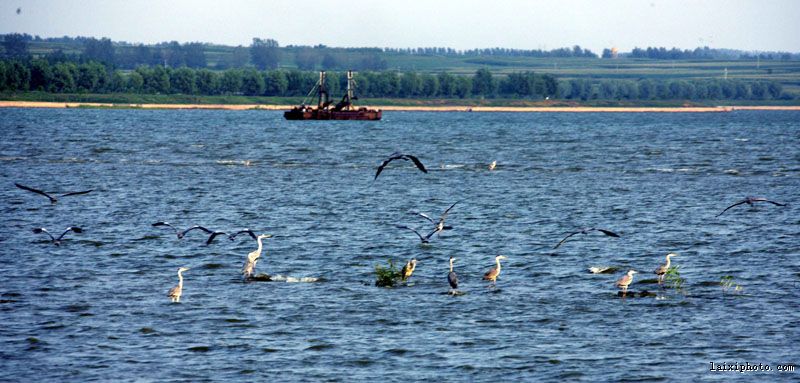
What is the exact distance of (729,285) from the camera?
3350 centimetres

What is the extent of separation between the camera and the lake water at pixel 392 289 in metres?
24.9

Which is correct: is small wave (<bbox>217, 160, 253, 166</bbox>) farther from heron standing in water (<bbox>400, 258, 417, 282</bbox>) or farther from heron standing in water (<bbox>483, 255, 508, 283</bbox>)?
heron standing in water (<bbox>483, 255, 508, 283</bbox>)

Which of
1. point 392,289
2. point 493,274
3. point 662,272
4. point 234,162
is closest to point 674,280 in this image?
point 662,272

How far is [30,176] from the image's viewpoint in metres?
78.6

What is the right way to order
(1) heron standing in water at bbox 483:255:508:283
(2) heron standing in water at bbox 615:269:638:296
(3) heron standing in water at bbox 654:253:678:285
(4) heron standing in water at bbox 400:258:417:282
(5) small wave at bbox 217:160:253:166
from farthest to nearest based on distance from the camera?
1. (5) small wave at bbox 217:160:253:166
2. (4) heron standing in water at bbox 400:258:417:282
3. (1) heron standing in water at bbox 483:255:508:283
4. (3) heron standing in water at bbox 654:253:678:285
5. (2) heron standing in water at bbox 615:269:638:296

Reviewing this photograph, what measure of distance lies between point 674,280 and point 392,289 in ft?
28.0

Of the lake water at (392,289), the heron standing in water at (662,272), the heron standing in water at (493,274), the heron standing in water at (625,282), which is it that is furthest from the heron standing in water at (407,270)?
the heron standing in water at (662,272)

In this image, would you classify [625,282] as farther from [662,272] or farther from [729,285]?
[729,285]

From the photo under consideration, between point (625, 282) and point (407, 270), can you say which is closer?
point (625, 282)

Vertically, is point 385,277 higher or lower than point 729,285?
higher

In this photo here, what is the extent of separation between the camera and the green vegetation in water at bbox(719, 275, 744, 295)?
32.8m

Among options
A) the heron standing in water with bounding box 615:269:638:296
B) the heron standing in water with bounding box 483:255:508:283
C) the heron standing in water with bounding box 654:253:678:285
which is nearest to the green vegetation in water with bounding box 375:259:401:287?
the heron standing in water with bounding box 483:255:508:283

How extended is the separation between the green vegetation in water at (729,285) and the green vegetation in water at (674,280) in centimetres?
115

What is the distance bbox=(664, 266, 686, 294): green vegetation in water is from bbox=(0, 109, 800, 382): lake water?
0.33m
